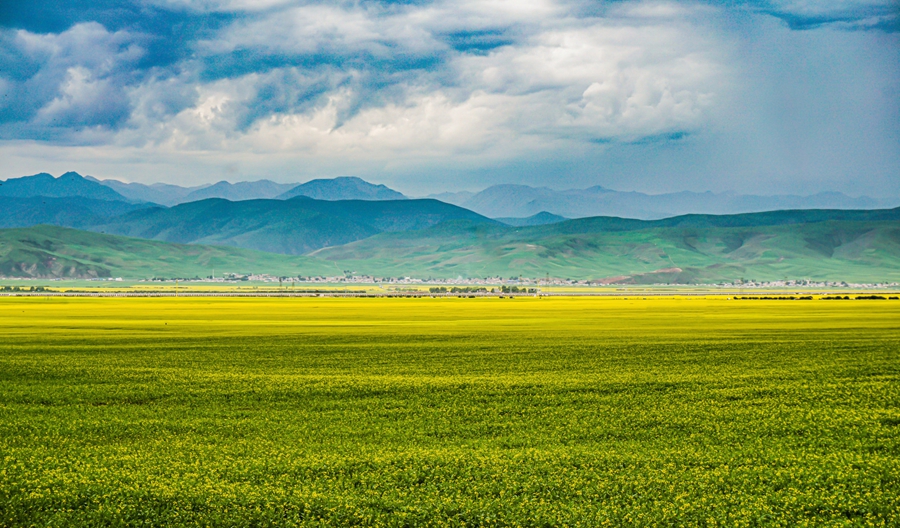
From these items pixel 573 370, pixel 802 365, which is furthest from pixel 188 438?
pixel 802 365

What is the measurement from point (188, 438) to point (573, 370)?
16.8 metres

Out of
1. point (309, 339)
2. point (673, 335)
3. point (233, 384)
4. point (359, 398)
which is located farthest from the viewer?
point (673, 335)

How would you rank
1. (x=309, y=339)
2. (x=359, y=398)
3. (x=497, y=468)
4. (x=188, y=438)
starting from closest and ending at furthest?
(x=497, y=468) → (x=188, y=438) → (x=359, y=398) → (x=309, y=339)

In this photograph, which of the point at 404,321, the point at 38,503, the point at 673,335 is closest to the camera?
the point at 38,503

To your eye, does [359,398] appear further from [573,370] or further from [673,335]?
[673,335]

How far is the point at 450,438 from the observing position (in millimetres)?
19234

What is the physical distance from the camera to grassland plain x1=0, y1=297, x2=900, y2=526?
1419 centimetres

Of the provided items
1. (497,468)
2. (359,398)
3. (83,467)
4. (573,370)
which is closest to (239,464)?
(83,467)

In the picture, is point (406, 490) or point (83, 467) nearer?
point (406, 490)

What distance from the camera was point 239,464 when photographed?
55.0 ft

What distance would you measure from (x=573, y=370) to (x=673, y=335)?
856 inches

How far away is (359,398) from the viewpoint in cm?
2525

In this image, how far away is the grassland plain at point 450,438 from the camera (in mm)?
14188

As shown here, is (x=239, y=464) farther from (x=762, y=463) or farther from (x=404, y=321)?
(x=404, y=321)
